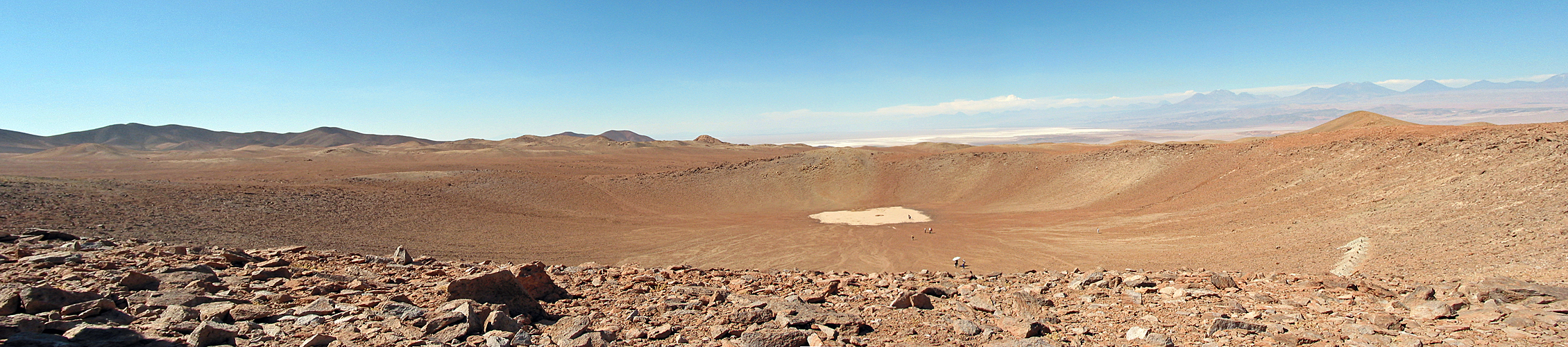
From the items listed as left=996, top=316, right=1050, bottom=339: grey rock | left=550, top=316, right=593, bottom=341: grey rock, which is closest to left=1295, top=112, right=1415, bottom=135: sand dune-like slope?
left=996, top=316, right=1050, bottom=339: grey rock

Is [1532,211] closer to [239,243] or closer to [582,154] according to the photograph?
[239,243]

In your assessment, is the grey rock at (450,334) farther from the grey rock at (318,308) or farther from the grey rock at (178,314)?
the grey rock at (178,314)

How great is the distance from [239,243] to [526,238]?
784 centimetres

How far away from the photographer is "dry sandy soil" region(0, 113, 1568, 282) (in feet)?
49.7

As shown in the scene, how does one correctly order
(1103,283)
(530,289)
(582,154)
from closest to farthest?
(530,289)
(1103,283)
(582,154)

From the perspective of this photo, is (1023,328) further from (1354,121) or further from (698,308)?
(1354,121)

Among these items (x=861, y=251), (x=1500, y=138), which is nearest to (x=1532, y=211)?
(x=1500, y=138)

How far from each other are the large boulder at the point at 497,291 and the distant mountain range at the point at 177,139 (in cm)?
11067

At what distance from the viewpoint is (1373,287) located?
7.55 meters

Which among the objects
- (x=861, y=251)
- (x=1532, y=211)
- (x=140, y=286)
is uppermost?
(x=140, y=286)

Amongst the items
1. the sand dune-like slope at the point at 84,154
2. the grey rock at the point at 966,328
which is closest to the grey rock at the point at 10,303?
the grey rock at the point at 966,328

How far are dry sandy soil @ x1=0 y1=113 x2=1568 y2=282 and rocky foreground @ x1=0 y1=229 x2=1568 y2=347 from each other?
6.60 meters

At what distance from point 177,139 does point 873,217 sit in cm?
14304

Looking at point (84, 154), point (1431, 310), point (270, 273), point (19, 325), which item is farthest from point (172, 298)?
point (84, 154)
